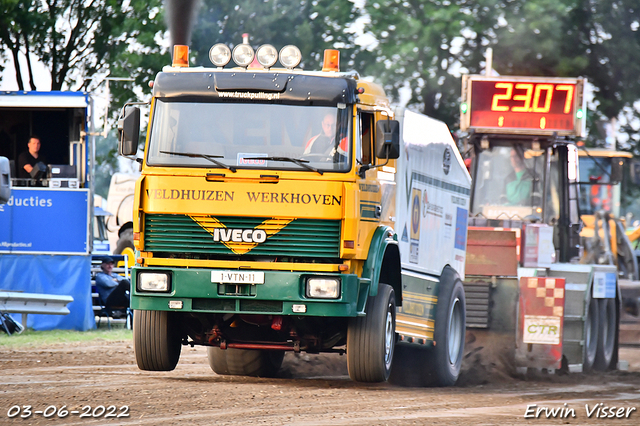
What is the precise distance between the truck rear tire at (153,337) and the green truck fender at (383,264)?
6.29 ft

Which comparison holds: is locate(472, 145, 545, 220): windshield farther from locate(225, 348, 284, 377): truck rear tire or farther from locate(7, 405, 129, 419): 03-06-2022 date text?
locate(7, 405, 129, 419): 03-06-2022 date text

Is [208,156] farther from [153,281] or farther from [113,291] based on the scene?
[113,291]

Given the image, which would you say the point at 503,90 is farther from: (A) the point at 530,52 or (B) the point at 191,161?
(A) the point at 530,52

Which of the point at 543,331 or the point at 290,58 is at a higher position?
the point at 290,58

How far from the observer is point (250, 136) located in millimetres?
10195

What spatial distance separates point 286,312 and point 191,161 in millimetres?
1636

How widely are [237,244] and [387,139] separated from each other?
167 centimetres

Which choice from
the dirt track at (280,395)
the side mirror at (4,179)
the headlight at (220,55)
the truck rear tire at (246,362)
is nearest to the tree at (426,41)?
the dirt track at (280,395)

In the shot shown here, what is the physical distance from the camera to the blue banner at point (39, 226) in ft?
60.6

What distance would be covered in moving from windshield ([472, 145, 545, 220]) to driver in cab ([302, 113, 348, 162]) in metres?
6.40

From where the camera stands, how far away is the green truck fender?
1030cm

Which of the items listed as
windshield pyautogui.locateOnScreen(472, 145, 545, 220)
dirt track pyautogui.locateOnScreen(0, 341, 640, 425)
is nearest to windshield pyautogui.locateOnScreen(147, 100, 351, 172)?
dirt track pyautogui.locateOnScreen(0, 341, 640, 425)

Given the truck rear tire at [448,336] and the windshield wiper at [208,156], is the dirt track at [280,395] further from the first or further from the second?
the windshield wiper at [208,156]

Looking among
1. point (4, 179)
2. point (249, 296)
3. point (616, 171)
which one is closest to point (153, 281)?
point (249, 296)
